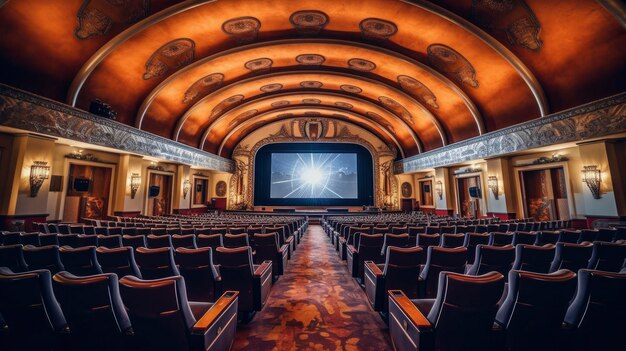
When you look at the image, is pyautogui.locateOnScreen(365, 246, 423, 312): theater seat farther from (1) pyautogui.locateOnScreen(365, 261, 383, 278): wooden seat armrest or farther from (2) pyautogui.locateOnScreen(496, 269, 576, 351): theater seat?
(2) pyautogui.locateOnScreen(496, 269, 576, 351): theater seat

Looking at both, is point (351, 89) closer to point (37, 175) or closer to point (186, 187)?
point (186, 187)

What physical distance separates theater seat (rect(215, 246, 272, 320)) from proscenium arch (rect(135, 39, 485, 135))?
9.06 meters

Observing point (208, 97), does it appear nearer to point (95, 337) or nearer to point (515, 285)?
point (95, 337)

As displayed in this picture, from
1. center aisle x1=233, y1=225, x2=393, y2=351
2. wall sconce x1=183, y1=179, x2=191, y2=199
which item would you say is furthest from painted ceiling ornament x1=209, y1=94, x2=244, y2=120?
center aisle x1=233, y1=225, x2=393, y2=351

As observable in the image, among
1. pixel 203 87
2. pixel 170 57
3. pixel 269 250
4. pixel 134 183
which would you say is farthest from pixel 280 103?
pixel 269 250

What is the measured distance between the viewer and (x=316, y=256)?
6.13 m

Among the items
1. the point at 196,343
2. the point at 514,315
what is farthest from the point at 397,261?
the point at 196,343

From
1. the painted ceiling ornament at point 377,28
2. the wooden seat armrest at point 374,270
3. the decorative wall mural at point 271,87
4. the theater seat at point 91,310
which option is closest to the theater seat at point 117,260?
the theater seat at point 91,310

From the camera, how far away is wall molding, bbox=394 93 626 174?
6.82 meters

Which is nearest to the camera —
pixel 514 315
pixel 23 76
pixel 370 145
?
pixel 514 315

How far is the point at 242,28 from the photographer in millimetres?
8531

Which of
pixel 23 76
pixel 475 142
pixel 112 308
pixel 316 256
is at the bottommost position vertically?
pixel 316 256

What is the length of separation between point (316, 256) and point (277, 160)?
50.7 feet

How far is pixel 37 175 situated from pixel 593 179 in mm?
17499
